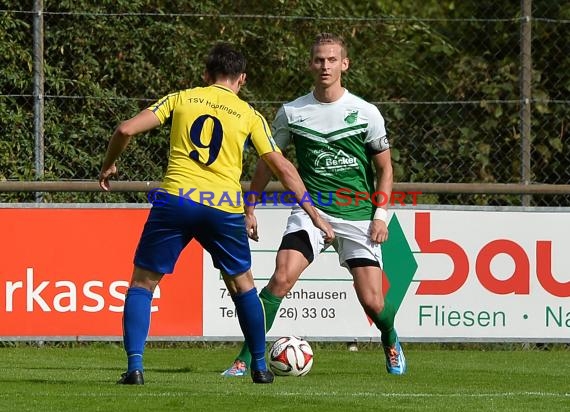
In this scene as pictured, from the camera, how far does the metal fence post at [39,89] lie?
11281mm

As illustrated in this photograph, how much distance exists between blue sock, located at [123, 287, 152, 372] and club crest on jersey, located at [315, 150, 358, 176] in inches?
65.0

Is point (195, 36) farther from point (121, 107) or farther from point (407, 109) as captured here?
point (407, 109)

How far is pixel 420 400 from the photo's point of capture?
710 cm

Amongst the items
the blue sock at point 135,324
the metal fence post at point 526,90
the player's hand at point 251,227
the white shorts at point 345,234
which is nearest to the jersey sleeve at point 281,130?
the white shorts at point 345,234

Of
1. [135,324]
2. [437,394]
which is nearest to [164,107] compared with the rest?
[135,324]

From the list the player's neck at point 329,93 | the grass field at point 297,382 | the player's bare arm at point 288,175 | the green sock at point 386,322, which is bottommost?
the grass field at point 297,382

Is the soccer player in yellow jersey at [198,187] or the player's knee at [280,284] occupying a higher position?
the soccer player in yellow jersey at [198,187]

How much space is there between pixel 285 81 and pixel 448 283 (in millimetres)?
2626

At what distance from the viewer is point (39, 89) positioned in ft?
37.1

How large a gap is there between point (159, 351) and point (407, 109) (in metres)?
3.15

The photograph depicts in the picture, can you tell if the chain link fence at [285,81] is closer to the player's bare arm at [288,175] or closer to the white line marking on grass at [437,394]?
the player's bare arm at [288,175]

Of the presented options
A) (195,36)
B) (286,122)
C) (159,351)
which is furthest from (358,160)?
(195,36)

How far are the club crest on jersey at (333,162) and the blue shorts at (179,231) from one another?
127 centimetres

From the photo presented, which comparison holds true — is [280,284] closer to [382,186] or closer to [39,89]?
[382,186]
